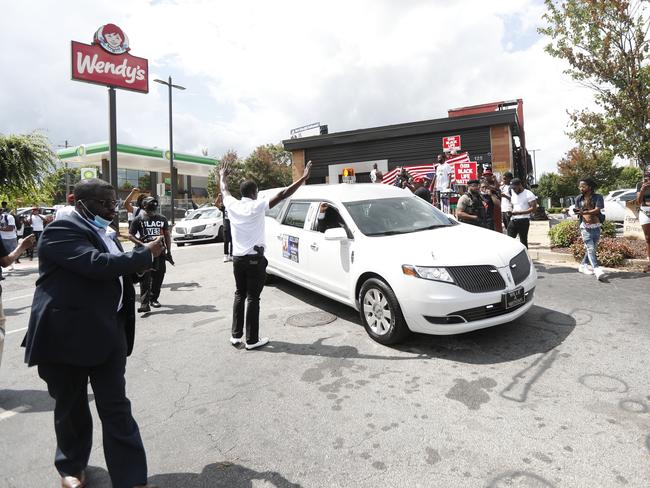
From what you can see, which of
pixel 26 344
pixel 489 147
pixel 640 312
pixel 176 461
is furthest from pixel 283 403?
pixel 489 147

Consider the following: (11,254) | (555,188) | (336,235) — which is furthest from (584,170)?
(11,254)

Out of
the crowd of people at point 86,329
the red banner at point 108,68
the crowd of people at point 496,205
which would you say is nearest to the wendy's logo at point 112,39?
the red banner at point 108,68

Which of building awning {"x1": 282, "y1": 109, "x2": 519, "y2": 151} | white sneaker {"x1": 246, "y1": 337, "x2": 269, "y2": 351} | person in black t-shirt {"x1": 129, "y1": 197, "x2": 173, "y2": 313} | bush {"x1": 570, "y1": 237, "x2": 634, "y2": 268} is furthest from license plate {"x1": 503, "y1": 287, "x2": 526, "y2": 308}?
building awning {"x1": 282, "y1": 109, "x2": 519, "y2": 151}

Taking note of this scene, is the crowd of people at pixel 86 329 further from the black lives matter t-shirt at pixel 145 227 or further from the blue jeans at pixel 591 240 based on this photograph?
the blue jeans at pixel 591 240

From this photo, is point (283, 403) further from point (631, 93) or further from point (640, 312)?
point (631, 93)

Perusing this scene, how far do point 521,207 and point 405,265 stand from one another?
14.9 feet

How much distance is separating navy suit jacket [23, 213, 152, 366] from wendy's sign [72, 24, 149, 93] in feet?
68.9

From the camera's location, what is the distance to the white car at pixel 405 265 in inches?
159

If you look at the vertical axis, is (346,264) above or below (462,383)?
above

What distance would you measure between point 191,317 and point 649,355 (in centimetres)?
542

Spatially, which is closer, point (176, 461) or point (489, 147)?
point (176, 461)

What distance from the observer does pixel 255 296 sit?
454 cm

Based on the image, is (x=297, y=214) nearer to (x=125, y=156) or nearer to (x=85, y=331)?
(x=85, y=331)

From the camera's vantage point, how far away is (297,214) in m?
6.36
